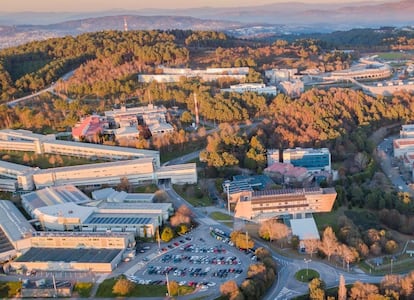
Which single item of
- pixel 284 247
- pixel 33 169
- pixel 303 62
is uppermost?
pixel 303 62

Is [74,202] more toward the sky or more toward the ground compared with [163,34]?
more toward the ground

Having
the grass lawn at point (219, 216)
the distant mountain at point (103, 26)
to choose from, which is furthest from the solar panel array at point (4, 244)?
the distant mountain at point (103, 26)

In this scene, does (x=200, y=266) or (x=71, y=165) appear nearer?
(x=200, y=266)

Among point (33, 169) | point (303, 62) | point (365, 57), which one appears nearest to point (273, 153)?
point (33, 169)

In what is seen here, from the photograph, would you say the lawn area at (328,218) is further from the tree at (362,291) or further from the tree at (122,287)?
the tree at (122,287)

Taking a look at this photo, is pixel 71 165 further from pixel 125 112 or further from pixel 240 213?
pixel 240 213

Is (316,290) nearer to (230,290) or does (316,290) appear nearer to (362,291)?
(362,291)

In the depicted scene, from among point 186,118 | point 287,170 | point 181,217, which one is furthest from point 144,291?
point 186,118
